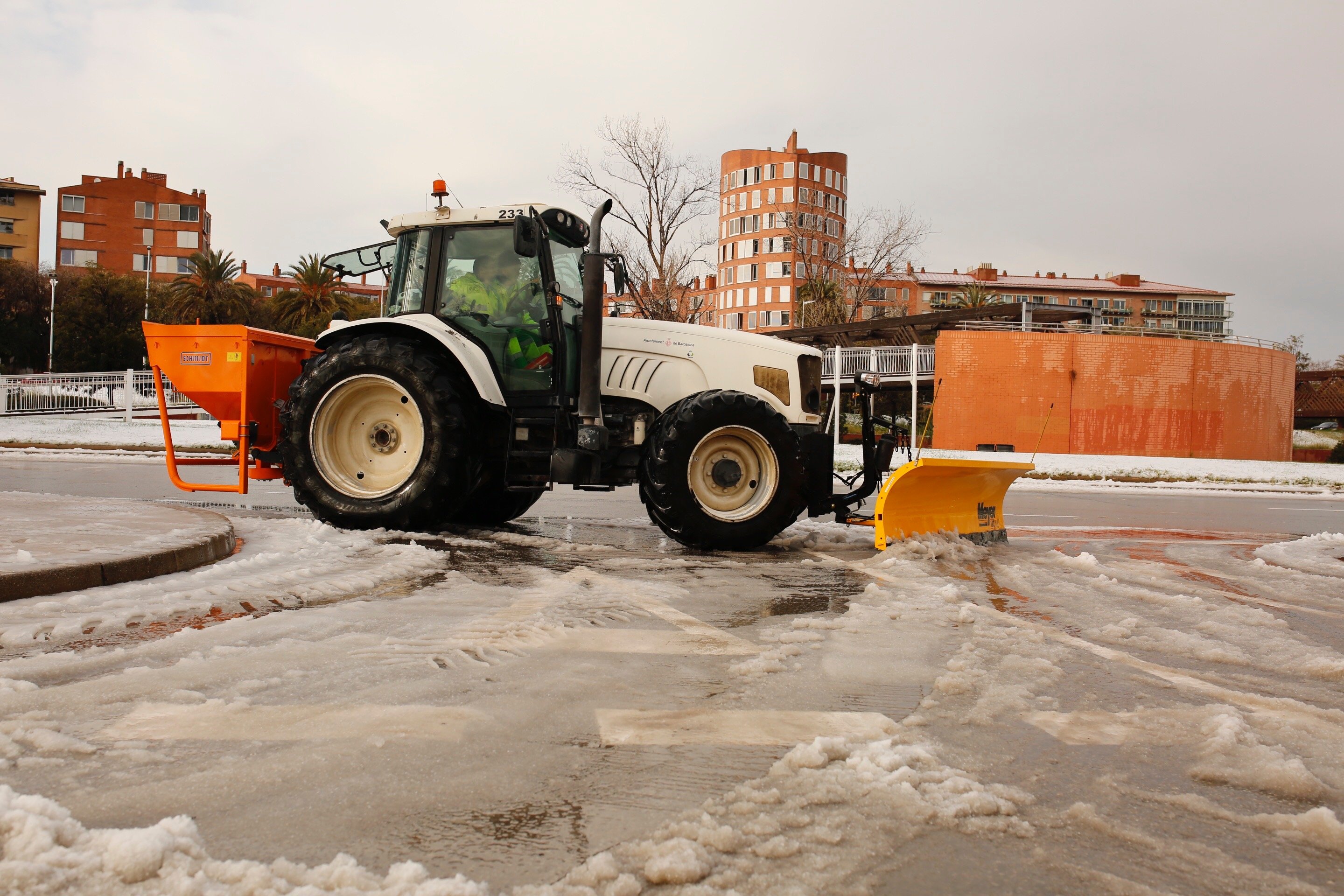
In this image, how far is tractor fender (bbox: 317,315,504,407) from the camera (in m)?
7.75

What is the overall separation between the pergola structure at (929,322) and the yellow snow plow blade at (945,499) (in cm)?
2629

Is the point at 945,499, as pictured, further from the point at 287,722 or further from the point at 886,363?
the point at 886,363

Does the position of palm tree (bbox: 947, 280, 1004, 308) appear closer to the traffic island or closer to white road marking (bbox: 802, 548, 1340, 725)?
the traffic island

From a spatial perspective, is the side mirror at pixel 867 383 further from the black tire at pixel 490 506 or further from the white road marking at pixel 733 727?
the white road marking at pixel 733 727

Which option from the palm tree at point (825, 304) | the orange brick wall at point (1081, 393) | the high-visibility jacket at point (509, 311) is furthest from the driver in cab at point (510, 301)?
the palm tree at point (825, 304)

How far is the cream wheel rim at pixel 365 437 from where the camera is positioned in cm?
800

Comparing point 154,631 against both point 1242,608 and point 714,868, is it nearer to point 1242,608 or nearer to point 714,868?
point 714,868

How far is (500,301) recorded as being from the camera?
805 cm

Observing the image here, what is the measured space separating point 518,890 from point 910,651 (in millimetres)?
2439

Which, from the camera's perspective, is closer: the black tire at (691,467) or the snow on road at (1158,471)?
the black tire at (691,467)

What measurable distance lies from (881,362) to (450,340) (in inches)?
1039

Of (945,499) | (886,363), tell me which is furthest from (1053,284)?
(945,499)

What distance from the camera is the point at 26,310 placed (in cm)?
5322

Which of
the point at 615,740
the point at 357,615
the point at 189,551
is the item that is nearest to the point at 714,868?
the point at 615,740
